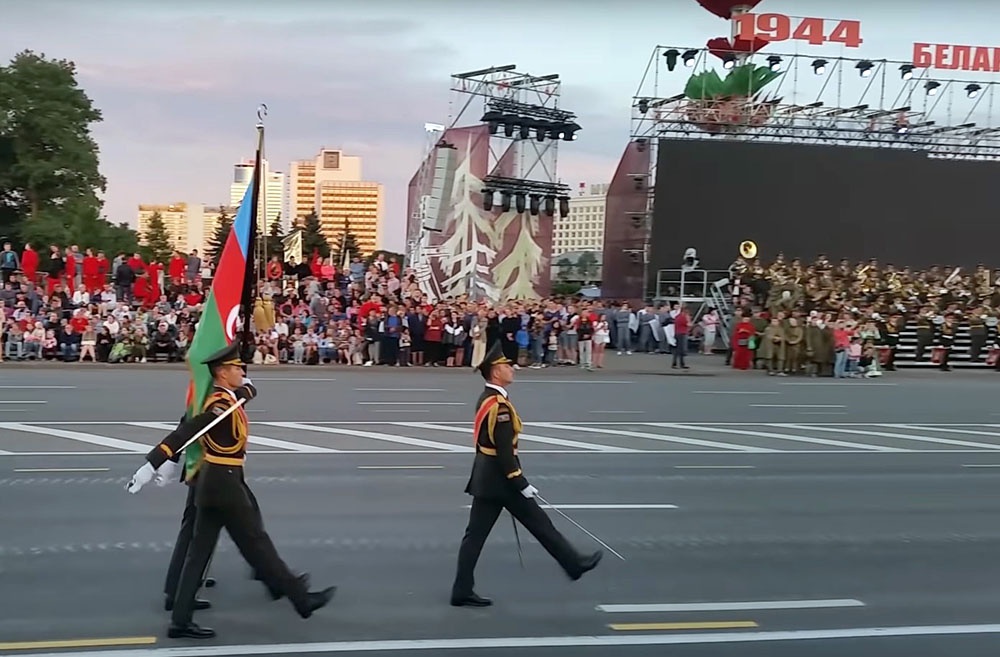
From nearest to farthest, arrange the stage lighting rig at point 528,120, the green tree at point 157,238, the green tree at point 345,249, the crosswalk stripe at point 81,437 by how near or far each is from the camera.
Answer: the crosswalk stripe at point 81,437 → the stage lighting rig at point 528,120 → the green tree at point 345,249 → the green tree at point 157,238

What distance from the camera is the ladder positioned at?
3450 cm

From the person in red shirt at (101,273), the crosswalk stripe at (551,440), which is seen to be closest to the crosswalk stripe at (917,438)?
the crosswalk stripe at (551,440)

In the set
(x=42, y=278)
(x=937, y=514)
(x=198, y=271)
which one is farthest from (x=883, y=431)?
(x=42, y=278)

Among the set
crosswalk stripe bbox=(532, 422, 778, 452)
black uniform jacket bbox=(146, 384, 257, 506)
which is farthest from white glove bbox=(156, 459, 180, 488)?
crosswalk stripe bbox=(532, 422, 778, 452)

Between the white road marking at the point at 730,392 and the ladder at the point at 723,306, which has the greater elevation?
the ladder at the point at 723,306

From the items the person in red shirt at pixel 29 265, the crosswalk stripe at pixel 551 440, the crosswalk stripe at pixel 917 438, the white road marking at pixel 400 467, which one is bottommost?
the white road marking at pixel 400 467

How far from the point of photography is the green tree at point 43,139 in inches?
1984

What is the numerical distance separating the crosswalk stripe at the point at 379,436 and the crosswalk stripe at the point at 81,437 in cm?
253

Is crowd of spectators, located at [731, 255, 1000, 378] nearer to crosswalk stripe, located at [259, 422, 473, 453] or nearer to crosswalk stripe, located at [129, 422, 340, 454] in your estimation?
crosswalk stripe, located at [259, 422, 473, 453]

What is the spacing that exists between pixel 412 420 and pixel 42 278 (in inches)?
686

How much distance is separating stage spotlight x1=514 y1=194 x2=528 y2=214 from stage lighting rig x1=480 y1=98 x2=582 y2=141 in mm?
2248

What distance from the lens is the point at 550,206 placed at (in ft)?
132

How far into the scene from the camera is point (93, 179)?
174 feet

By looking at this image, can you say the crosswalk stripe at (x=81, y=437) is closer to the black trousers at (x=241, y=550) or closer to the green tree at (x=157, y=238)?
the black trousers at (x=241, y=550)
